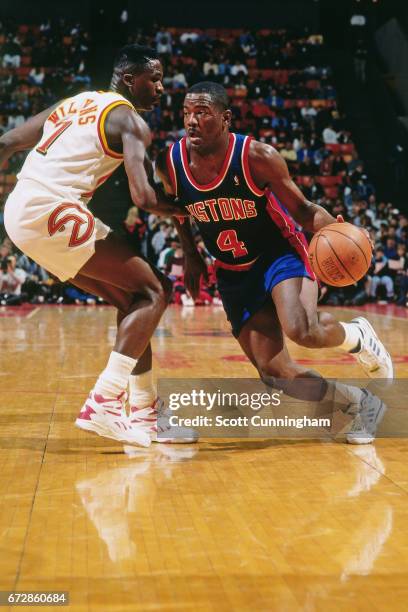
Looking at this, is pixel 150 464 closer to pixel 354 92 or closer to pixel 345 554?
pixel 345 554

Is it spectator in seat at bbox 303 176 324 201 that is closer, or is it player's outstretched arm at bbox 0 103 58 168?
player's outstretched arm at bbox 0 103 58 168

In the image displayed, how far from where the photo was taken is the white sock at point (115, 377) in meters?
3.78

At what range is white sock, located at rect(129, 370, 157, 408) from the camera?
409 centimetres

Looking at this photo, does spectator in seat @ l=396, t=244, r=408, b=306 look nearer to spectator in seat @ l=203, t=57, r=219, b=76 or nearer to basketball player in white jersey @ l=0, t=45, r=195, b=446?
spectator in seat @ l=203, t=57, r=219, b=76

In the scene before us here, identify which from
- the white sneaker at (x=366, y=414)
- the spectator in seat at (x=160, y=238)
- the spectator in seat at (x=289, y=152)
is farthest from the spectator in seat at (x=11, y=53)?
the white sneaker at (x=366, y=414)

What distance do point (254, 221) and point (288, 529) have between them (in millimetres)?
1927

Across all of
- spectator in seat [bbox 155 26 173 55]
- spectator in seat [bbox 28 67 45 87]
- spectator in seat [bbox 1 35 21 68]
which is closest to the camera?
spectator in seat [bbox 28 67 45 87]

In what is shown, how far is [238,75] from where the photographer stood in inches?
868

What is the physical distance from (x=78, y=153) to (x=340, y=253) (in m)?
1.23

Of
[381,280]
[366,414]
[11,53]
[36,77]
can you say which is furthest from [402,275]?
[366,414]

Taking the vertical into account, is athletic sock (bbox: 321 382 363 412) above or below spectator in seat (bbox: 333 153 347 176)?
below

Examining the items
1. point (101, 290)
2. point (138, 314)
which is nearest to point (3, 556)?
point (138, 314)

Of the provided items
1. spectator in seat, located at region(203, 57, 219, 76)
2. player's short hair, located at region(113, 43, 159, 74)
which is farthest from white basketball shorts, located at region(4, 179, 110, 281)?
spectator in seat, located at region(203, 57, 219, 76)

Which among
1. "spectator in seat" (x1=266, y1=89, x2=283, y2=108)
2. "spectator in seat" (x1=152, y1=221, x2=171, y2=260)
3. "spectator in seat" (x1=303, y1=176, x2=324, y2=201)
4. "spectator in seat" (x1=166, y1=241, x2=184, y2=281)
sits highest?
"spectator in seat" (x1=266, y1=89, x2=283, y2=108)
